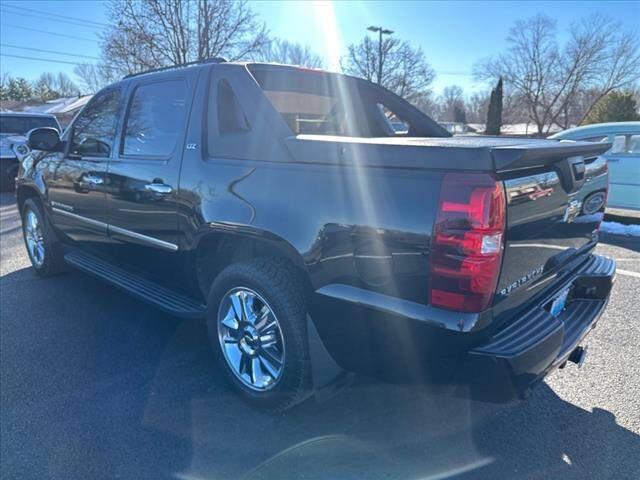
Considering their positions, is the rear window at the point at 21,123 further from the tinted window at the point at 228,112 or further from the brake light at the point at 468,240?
the brake light at the point at 468,240

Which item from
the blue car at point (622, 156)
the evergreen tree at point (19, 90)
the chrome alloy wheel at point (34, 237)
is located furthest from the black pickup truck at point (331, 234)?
the evergreen tree at point (19, 90)

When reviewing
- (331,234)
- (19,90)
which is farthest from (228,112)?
(19,90)

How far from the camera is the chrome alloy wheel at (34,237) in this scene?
5016 millimetres

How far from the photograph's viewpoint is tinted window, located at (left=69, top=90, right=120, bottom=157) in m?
3.60

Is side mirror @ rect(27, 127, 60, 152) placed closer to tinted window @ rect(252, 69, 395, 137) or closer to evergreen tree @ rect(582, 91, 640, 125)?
tinted window @ rect(252, 69, 395, 137)

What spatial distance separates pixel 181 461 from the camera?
233 centimetres

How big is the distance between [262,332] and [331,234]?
0.87m

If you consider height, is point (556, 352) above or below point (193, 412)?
above

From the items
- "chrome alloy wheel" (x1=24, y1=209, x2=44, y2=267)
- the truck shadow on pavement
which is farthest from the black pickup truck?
"chrome alloy wheel" (x1=24, y1=209, x2=44, y2=267)

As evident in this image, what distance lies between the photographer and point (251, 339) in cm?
271

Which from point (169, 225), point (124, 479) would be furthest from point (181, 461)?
point (169, 225)

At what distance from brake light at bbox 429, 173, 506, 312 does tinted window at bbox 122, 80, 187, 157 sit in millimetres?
1917

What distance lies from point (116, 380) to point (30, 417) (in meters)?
0.51

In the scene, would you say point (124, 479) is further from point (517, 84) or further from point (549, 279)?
point (517, 84)
